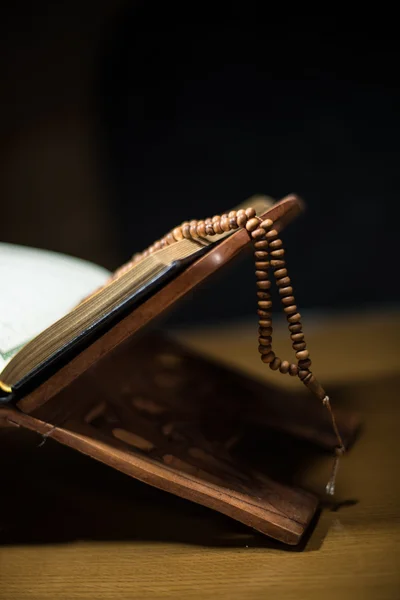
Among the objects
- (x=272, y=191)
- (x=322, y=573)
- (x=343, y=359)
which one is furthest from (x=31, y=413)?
(x=272, y=191)

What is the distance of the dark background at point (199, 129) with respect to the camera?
6.66 feet

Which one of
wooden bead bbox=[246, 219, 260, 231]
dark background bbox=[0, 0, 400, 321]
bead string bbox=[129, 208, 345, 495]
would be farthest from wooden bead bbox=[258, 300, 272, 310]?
dark background bbox=[0, 0, 400, 321]

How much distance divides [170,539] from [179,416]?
28cm

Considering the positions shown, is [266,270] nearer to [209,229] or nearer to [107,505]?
[209,229]

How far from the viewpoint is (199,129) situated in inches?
83.6

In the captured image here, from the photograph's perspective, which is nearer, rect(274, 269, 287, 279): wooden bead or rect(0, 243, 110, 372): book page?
rect(274, 269, 287, 279): wooden bead

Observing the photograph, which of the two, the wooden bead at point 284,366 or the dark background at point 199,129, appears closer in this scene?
the wooden bead at point 284,366

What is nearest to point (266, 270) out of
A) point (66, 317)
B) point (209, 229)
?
point (209, 229)

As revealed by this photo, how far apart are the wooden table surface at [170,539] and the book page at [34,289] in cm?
30

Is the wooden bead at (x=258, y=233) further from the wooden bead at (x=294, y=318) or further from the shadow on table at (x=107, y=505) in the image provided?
the shadow on table at (x=107, y=505)

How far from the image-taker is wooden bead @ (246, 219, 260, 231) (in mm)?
993

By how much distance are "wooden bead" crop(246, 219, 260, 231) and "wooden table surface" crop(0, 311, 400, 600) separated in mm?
473

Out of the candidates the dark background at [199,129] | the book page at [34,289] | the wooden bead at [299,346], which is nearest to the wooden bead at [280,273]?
the wooden bead at [299,346]

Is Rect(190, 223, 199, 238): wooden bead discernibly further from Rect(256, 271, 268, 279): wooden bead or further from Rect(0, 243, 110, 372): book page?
Rect(0, 243, 110, 372): book page
